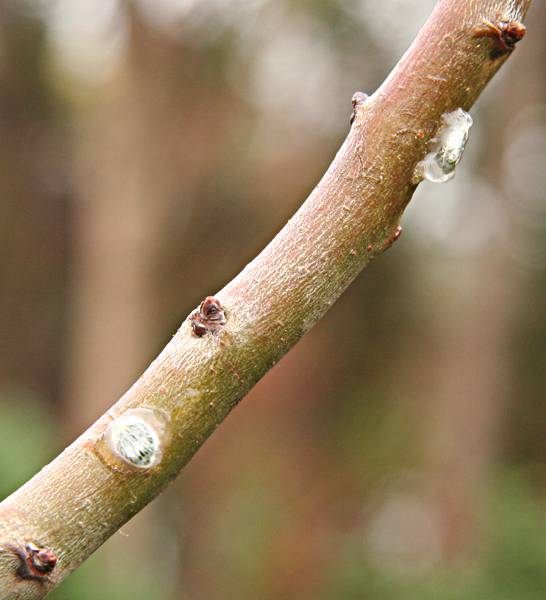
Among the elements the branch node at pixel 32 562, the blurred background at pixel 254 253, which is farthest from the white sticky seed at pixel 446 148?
the blurred background at pixel 254 253

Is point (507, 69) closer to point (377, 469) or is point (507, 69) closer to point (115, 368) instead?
point (377, 469)

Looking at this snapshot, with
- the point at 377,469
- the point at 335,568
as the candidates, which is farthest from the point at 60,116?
the point at 335,568

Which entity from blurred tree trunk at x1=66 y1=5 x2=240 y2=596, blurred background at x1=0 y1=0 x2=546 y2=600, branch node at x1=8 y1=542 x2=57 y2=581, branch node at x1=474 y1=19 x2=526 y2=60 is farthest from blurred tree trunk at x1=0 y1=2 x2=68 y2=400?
branch node at x1=474 y1=19 x2=526 y2=60

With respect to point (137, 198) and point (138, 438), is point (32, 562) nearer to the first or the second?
point (138, 438)

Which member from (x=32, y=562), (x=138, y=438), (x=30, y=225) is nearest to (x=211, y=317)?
(x=138, y=438)

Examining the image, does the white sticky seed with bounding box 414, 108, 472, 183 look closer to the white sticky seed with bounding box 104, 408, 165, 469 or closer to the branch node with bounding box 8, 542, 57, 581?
the white sticky seed with bounding box 104, 408, 165, 469
